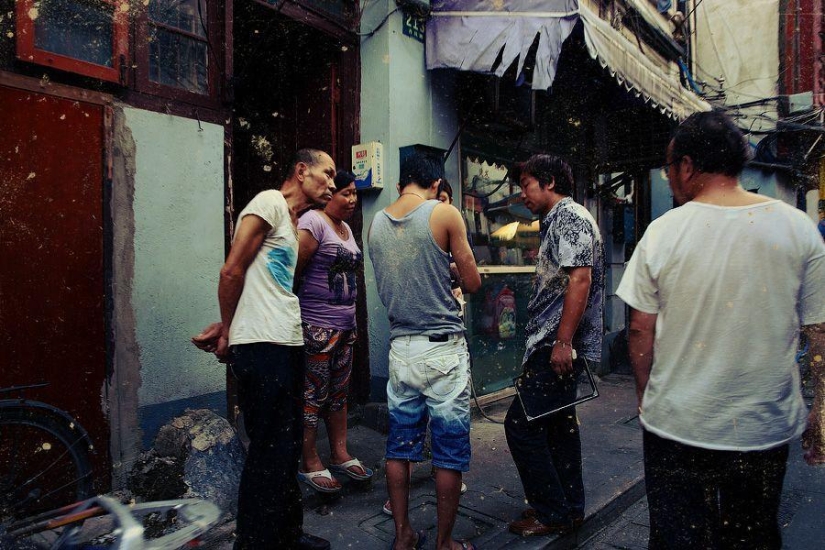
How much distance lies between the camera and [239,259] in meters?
2.49

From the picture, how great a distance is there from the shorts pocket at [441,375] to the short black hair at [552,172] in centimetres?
123

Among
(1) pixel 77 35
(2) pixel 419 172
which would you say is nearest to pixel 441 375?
(2) pixel 419 172

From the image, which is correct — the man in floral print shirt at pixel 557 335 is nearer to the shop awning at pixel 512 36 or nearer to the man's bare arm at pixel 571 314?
the man's bare arm at pixel 571 314

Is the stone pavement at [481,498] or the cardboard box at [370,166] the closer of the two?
the stone pavement at [481,498]

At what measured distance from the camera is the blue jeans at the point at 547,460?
302cm

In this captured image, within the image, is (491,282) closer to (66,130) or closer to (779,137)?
(66,130)

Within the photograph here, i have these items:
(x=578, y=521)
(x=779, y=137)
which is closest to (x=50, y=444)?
(x=578, y=521)

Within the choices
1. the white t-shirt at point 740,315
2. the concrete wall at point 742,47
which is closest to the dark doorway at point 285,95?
the white t-shirt at point 740,315

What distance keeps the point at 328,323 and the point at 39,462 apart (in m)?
1.81

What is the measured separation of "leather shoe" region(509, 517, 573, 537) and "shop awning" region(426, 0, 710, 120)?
3.57 metres

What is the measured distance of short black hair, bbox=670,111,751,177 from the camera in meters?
1.88

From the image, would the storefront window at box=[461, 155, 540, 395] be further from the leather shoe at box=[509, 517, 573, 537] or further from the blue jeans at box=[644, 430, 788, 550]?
the blue jeans at box=[644, 430, 788, 550]

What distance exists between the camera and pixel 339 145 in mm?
5395

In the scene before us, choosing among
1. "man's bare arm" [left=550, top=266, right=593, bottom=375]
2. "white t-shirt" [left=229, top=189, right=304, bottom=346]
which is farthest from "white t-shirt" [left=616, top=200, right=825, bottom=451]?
"white t-shirt" [left=229, top=189, right=304, bottom=346]
